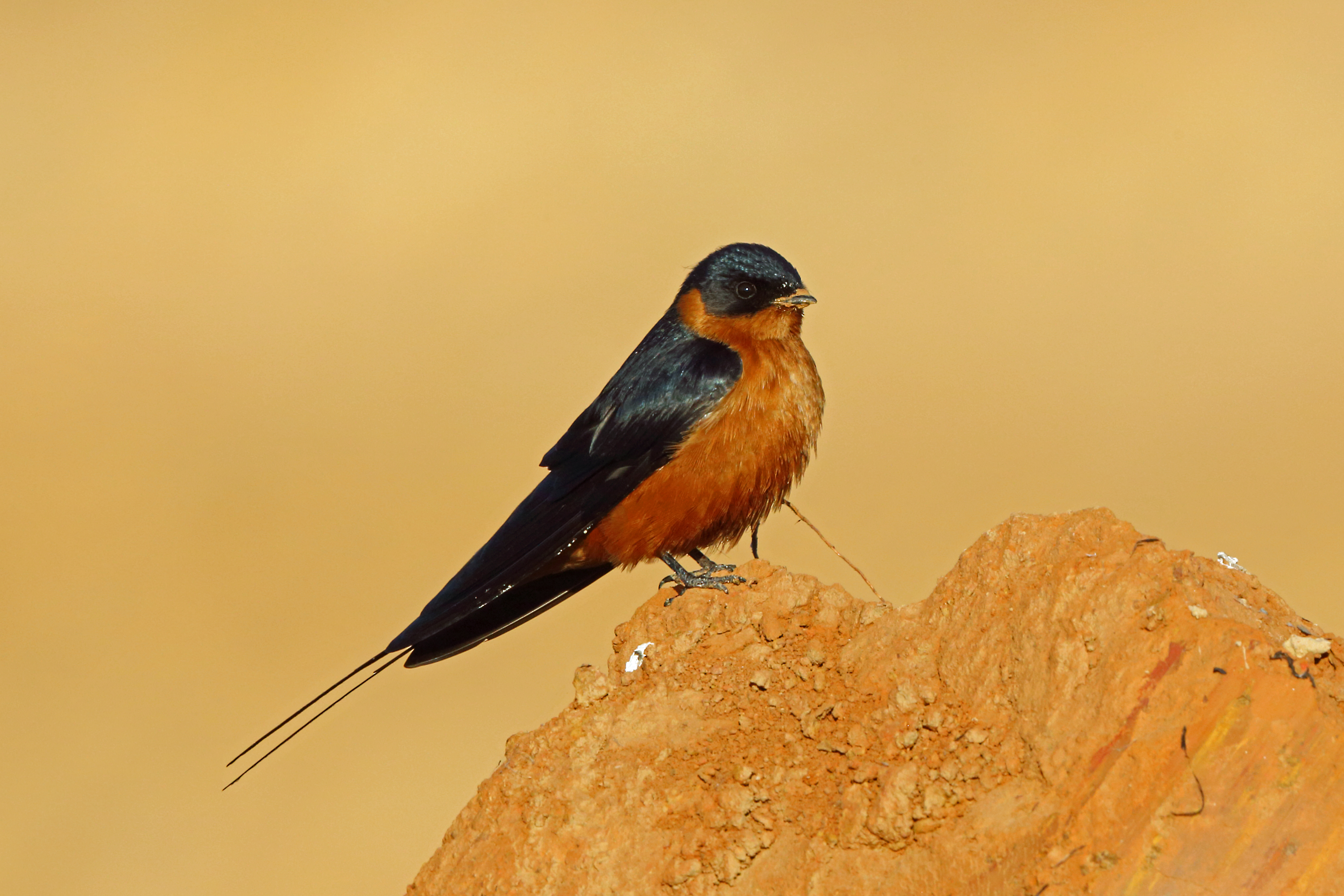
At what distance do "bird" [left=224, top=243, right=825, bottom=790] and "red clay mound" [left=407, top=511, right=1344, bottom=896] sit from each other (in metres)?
1.67

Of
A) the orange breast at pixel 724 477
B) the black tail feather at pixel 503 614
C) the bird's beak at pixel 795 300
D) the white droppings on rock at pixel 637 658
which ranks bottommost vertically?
the white droppings on rock at pixel 637 658

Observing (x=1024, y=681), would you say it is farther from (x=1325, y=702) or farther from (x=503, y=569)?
(x=503, y=569)

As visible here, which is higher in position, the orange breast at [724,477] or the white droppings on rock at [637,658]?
the orange breast at [724,477]

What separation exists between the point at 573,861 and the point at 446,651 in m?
2.25

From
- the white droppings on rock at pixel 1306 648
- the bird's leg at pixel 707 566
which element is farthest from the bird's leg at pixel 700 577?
the white droppings on rock at pixel 1306 648

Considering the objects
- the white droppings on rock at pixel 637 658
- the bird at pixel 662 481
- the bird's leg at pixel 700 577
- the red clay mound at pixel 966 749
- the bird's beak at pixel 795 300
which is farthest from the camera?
the bird's beak at pixel 795 300

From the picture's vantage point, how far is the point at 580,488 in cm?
644

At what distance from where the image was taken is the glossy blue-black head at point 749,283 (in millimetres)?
6742

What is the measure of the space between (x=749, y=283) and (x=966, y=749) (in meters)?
3.69

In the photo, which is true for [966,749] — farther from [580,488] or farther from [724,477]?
[580,488]

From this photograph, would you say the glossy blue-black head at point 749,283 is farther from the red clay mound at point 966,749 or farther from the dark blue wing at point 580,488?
the red clay mound at point 966,749

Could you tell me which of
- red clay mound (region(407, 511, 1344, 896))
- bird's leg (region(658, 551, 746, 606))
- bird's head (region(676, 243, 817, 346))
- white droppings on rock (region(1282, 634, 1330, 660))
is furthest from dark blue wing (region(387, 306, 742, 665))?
white droppings on rock (region(1282, 634, 1330, 660))

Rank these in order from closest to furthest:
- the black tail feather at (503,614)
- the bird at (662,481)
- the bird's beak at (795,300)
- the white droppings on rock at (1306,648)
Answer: the white droppings on rock at (1306,648) → the black tail feather at (503,614) → the bird at (662,481) → the bird's beak at (795,300)

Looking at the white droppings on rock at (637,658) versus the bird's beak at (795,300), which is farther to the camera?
the bird's beak at (795,300)
